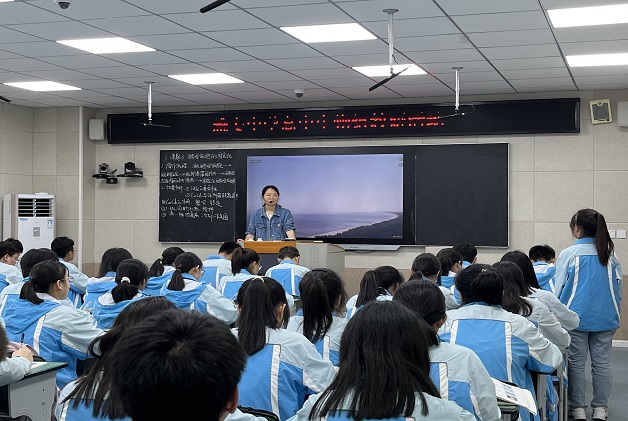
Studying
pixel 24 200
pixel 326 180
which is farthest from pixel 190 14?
pixel 24 200

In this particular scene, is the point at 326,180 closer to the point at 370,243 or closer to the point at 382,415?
the point at 370,243

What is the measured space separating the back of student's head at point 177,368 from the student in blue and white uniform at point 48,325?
2.90 m

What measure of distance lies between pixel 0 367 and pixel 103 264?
2933 millimetres

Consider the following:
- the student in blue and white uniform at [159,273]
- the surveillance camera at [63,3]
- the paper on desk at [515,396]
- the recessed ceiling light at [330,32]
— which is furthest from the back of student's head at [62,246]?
the paper on desk at [515,396]

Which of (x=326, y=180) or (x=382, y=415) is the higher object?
(x=326, y=180)

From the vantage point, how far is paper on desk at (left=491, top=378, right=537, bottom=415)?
2592 mm

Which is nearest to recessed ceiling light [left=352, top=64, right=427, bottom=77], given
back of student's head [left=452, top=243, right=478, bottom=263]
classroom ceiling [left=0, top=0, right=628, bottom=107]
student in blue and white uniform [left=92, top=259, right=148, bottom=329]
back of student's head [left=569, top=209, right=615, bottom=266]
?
classroom ceiling [left=0, top=0, right=628, bottom=107]

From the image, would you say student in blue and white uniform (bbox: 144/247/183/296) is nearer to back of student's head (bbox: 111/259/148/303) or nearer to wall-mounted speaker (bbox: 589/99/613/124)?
back of student's head (bbox: 111/259/148/303)

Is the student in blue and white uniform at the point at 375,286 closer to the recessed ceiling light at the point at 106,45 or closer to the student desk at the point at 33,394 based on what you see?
the student desk at the point at 33,394

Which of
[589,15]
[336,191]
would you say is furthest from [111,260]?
[336,191]

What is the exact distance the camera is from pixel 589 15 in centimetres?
574

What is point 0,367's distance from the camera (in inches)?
128

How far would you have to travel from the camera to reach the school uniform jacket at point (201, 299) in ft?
17.5

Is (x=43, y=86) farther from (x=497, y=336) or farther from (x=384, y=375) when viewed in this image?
(x=384, y=375)
